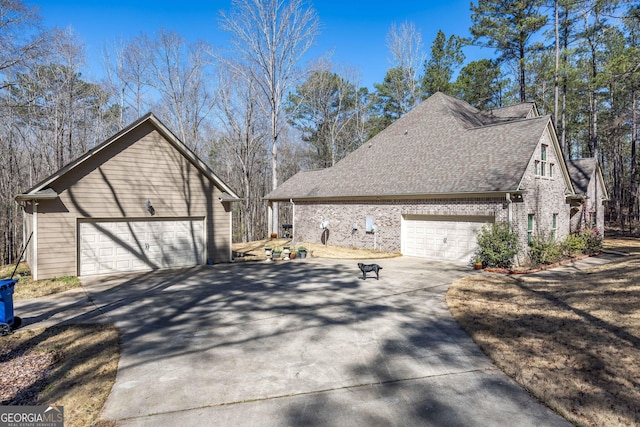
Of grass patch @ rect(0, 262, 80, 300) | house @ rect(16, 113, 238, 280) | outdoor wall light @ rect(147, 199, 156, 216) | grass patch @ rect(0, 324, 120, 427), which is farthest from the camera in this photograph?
outdoor wall light @ rect(147, 199, 156, 216)

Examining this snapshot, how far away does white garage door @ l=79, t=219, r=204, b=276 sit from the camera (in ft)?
39.5

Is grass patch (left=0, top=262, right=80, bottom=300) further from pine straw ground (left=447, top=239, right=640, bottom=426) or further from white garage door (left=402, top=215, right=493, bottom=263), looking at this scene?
white garage door (left=402, top=215, right=493, bottom=263)

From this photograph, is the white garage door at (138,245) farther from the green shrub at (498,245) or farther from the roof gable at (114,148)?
the green shrub at (498,245)

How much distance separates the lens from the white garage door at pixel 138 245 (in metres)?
12.0

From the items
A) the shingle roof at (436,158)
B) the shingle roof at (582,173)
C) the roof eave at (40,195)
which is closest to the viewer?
the roof eave at (40,195)

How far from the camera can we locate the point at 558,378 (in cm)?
482

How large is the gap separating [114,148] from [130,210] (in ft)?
7.44

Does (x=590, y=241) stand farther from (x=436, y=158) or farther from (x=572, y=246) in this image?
(x=436, y=158)

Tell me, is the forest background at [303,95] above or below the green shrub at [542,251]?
above

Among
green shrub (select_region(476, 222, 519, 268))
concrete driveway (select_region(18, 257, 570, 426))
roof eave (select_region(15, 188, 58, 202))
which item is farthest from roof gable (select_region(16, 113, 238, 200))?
green shrub (select_region(476, 222, 519, 268))

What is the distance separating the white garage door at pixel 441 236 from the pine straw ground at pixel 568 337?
3.96 m

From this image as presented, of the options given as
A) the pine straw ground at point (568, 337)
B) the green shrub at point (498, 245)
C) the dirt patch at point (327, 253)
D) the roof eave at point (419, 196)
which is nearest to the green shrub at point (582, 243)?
the green shrub at point (498, 245)

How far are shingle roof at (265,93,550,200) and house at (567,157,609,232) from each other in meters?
5.17

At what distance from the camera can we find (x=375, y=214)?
59.0 feet
